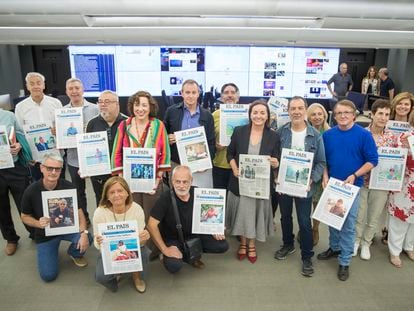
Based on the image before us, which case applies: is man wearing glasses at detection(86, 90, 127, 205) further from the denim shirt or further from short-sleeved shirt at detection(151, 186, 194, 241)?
the denim shirt

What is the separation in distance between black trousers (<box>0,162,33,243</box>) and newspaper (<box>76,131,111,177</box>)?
73cm

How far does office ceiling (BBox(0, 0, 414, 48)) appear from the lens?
265cm

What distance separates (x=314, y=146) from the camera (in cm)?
265

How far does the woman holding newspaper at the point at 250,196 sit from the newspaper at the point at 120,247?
95 cm

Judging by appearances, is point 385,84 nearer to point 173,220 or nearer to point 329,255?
point 329,255

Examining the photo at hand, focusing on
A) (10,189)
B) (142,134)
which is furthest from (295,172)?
(10,189)

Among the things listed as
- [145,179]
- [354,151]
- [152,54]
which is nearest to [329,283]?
[354,151]

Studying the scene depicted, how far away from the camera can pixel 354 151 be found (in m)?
2.62

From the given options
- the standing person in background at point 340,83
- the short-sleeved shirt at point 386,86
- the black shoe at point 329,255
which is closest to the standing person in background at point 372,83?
the short-sleeved shirt at point 386,86

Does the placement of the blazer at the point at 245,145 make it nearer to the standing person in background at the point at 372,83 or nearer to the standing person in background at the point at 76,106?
the standing person in background at the point at 76,106

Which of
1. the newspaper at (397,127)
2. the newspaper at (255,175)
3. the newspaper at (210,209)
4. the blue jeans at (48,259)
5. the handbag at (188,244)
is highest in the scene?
the newspaper at (397,127)

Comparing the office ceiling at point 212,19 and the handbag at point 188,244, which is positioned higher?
the office ceiling at point 212,19

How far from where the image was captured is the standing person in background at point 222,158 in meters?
3.26

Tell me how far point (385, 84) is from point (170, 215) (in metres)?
6.84
